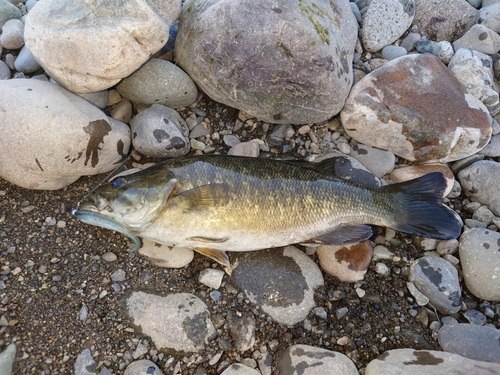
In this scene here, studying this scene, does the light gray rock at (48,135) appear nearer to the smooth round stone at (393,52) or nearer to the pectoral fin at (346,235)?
the pectoral fin at (346,235)

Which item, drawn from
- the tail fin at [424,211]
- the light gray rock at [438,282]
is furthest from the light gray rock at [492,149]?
the light gray rock at [438,282]

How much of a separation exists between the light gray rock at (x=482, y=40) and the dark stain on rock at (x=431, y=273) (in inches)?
112

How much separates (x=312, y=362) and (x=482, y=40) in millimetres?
4304

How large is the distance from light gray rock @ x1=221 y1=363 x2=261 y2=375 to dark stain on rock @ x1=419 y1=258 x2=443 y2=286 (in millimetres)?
1880

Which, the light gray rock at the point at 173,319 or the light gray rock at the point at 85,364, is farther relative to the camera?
the light gray rock at the point at 173,319

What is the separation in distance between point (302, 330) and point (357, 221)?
3.82 feet

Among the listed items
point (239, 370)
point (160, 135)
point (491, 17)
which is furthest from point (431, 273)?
point (491, 17)

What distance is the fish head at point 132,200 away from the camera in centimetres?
339

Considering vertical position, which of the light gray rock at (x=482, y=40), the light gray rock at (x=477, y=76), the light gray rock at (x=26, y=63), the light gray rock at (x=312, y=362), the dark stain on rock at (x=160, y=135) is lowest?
the light gray rock at (x=312, y=362)

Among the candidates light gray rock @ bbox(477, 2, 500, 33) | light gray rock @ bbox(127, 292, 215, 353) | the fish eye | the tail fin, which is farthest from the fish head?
light gray rock @ bbox(477, 2, 500, 33)

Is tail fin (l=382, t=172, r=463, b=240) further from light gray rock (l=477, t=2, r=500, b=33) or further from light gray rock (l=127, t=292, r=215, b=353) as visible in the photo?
light gray rock (l=477, t=2, r=500, b=33)

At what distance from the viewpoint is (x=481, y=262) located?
3.79 m

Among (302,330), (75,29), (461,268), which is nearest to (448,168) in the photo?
(461,268)

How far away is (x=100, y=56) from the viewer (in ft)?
11.7
